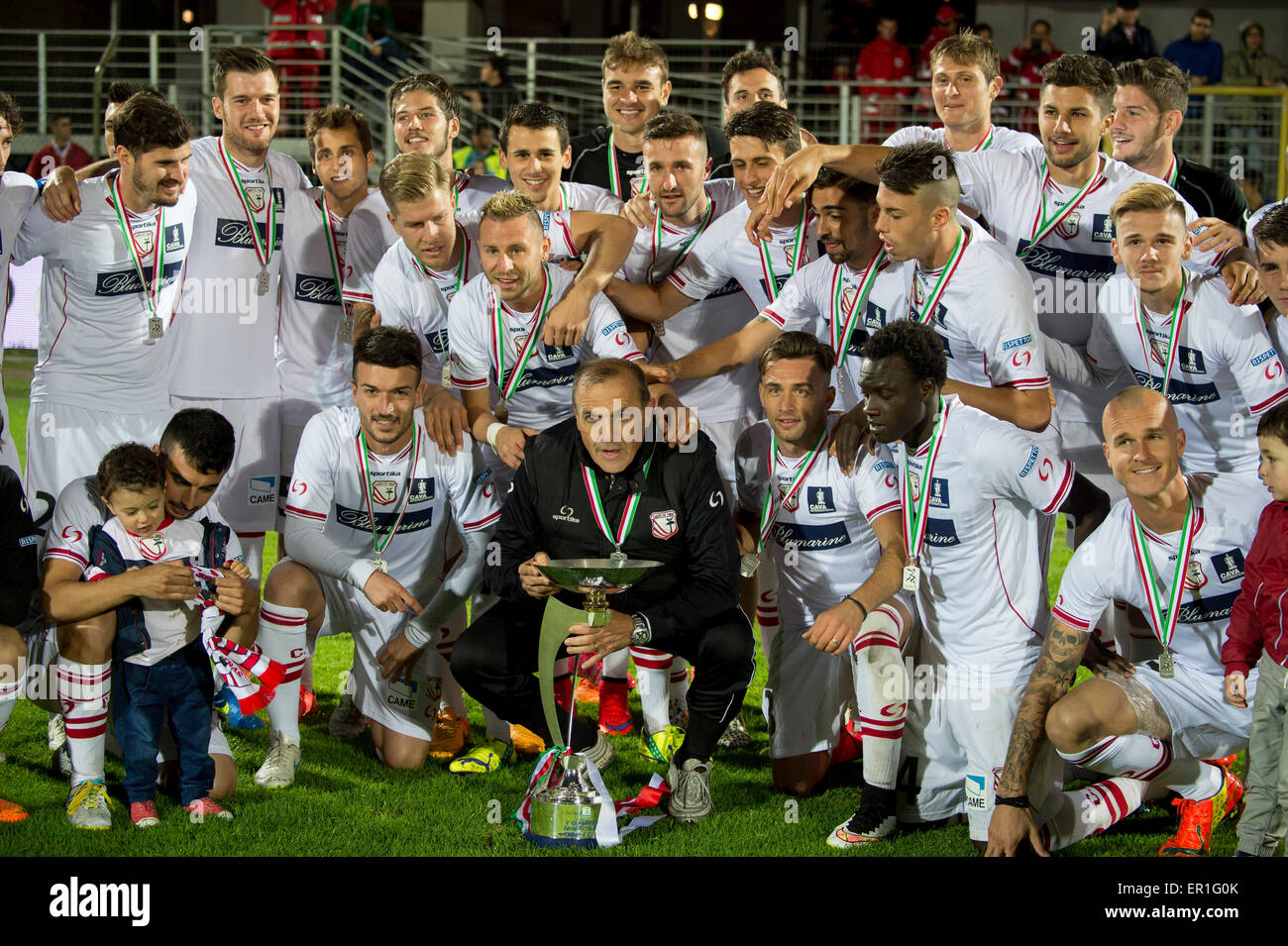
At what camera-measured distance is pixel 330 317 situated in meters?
5.97

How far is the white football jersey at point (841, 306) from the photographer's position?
4.80m

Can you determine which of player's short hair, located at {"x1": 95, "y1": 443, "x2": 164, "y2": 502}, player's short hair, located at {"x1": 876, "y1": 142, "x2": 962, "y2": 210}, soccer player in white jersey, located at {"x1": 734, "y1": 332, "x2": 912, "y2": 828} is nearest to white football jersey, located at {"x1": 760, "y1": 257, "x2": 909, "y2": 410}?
soccer player in white jersey, located at {"x1": 734, "y1": 332, "x2": 912, "y2": 828}

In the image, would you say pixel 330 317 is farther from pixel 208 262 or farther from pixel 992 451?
pixel 992 451

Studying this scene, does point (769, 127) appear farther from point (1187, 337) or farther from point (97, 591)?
point (97, 591)

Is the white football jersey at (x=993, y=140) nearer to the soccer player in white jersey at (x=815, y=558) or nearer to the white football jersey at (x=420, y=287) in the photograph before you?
the soccer player in white jersey at (x=815, y=558)

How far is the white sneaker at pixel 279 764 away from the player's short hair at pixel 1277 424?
3440mm

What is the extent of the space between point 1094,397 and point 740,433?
1534 mm

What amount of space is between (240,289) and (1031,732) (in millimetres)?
3833

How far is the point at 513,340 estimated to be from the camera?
5.14 meters

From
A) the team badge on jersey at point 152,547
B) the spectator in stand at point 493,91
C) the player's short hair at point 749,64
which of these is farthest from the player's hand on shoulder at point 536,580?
the spectator in stand at point 493,91

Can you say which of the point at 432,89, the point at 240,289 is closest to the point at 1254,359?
the point at 432,89
